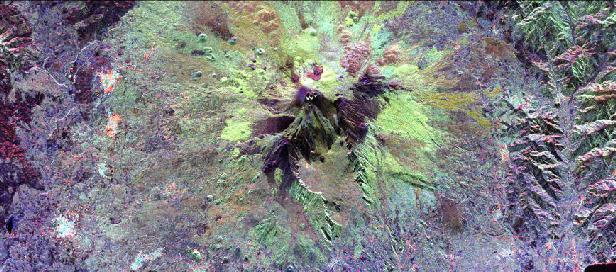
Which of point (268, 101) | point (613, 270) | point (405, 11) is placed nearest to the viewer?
point (613, 270)

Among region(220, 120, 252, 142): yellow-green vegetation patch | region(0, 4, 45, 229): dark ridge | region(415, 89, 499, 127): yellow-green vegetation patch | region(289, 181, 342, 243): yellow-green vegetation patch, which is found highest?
region(0, 4, 45, 229): dark ridge

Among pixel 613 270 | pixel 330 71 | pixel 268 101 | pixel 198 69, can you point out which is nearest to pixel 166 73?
pixel 198 69

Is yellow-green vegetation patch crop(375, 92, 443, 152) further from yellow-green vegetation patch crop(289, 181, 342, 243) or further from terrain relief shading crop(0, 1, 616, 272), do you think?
yellow-green vegetation patch crop(289, 181, 342, 243)

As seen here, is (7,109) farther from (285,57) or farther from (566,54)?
(566,54)

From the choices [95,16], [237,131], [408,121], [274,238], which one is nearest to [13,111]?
[95,16]

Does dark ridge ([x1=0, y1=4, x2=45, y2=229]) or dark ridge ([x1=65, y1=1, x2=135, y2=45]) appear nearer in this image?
dark ridge ([x1=0, y1=4, x2=45, y2=229])

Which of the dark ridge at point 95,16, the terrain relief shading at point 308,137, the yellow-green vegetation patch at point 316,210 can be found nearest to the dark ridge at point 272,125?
the terrain relief shading at point 308,137

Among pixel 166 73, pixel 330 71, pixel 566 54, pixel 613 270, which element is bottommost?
pixel 613 270

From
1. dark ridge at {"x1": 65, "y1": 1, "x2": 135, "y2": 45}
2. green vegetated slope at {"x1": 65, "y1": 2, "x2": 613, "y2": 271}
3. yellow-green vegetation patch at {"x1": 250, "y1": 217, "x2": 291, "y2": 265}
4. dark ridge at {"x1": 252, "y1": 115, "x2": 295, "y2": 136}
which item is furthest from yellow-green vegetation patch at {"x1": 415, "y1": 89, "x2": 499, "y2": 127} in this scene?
dark ridge at {"x1": 65, "y1": 1, "x2": 135, "y2": 45}

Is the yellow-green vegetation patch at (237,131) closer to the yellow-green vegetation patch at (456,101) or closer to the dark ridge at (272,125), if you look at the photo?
the dark ridge at (272,125)
